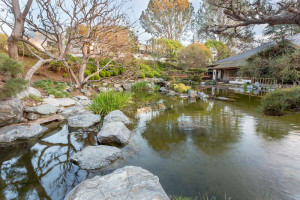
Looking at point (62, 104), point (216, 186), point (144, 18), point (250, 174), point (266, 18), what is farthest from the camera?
point (144, 18)

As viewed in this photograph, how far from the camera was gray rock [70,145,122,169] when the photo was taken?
2268 millimetres

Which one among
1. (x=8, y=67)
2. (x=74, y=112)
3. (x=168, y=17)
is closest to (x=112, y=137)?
(x=74, y=112)

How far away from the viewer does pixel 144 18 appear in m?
27.8

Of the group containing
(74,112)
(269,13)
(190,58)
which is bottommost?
(74,112)

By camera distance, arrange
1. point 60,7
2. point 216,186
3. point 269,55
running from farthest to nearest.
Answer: point 269,55, point 60,7, point 216,186

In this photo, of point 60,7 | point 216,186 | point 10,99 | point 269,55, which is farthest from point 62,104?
point 269,55

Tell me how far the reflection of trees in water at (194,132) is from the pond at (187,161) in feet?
0.07

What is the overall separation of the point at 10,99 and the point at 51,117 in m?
1.07

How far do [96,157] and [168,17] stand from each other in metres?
28.3

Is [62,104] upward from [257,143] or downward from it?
upward

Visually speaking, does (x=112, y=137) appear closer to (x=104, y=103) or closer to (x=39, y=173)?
(x=39, y=173)

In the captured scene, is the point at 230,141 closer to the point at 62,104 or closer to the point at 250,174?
the point at 250,174

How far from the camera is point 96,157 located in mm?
2383

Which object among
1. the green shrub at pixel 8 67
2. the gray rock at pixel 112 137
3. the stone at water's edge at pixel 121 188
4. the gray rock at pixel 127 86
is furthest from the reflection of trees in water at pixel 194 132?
the gray rock at pixel 127 86
